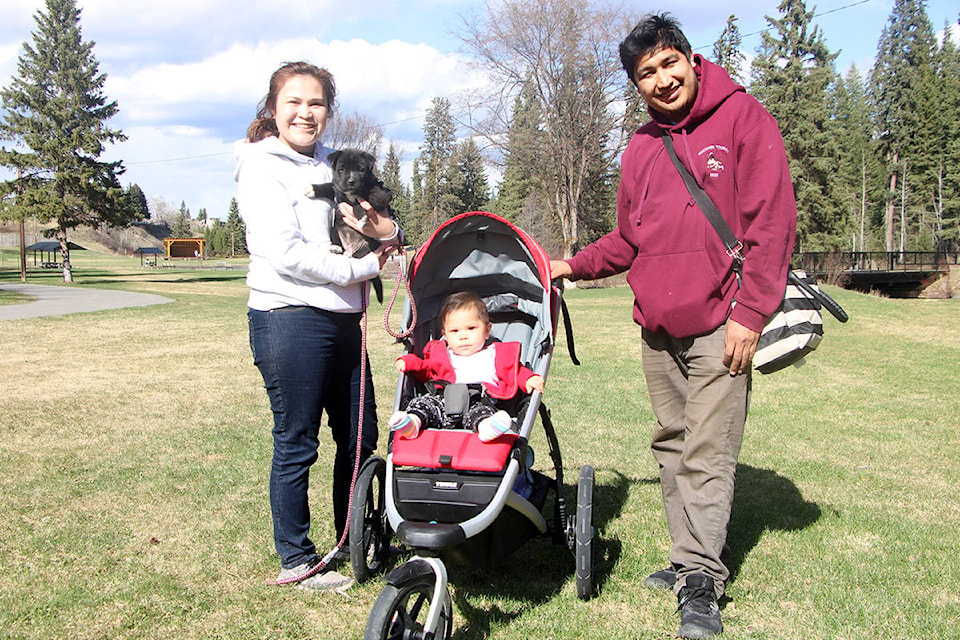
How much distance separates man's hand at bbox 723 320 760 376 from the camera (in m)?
3.11

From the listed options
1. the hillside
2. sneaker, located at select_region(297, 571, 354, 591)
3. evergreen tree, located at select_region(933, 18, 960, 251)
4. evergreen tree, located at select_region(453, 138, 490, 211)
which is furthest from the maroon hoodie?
the hillside

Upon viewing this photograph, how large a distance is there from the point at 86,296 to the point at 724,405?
2405 cm

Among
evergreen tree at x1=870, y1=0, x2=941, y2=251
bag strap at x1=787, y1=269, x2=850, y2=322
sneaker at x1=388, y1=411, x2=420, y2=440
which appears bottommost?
sneaker at x1=388, y1=411, x2=420, y2=440

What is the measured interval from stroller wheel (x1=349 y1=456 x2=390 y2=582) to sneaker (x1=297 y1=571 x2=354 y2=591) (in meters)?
0.12

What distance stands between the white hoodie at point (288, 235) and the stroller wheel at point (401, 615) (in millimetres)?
1278

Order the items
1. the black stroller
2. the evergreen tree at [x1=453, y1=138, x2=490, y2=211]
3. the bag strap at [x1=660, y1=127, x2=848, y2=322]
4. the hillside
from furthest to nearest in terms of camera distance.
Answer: the hillside
the evergreen tree at [x1=453, y1=138, x2=490, y2=211]
the bag strap at [x1=660, y1=127, x2=848, y2=322]
the black stroller

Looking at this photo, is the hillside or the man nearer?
the man

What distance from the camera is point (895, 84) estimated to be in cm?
5619

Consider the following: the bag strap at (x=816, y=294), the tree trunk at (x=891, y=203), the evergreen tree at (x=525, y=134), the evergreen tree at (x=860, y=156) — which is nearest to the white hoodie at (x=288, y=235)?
the bag strap at (x=816, y=294)

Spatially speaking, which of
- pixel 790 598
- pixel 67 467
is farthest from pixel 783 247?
pixel 67 467

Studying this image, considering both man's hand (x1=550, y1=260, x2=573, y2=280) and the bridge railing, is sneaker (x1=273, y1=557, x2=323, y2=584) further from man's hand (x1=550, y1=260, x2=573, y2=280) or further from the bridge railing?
the bridge railing

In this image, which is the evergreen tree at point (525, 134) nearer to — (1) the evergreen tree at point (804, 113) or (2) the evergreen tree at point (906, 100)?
(1) the evergreen tree at point (804, 113)

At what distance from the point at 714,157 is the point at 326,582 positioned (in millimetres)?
2611

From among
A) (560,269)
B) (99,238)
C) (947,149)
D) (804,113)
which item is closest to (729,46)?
(804,113)
